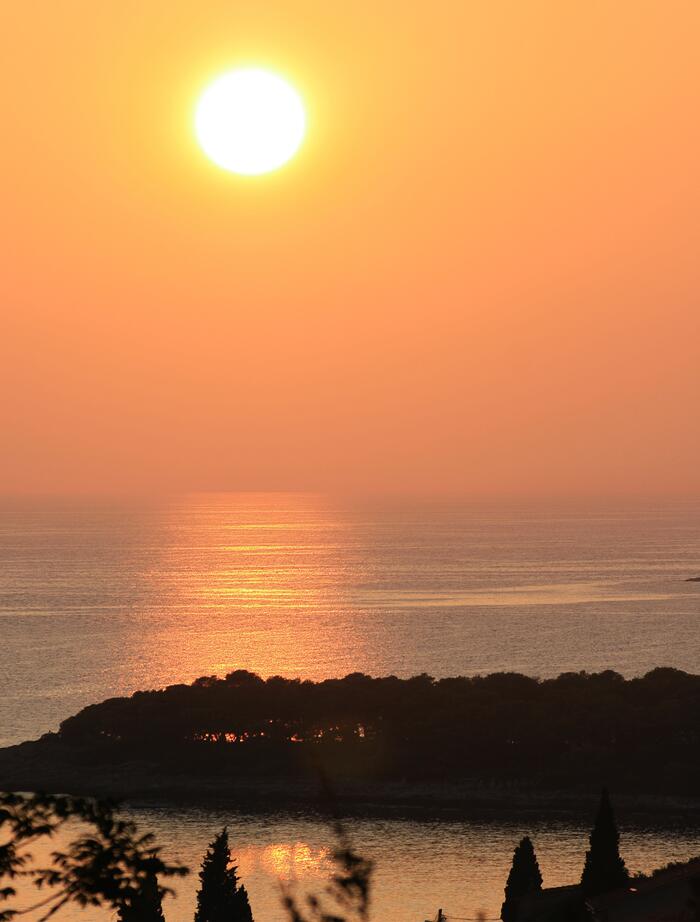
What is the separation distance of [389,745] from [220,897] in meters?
29.7

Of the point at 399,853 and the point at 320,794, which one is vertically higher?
the point at 320,794

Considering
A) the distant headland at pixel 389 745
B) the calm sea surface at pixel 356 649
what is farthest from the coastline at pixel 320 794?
the calm sea surface at pixel 356 649

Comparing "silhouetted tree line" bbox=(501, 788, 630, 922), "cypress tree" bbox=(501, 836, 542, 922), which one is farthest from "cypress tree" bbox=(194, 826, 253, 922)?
"cypress tree" bbox=(501, 836, 542, 922)

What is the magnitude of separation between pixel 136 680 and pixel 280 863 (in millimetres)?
56911

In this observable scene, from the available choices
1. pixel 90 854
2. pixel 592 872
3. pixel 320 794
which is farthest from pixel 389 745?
pixel 90 854

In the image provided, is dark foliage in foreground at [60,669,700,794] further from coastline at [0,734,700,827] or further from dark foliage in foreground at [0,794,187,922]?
dark foliage in foreground at [0,794,187,922]

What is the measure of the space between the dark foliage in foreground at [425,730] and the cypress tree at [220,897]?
25142 millimetres

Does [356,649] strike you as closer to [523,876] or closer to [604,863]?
[523,876]

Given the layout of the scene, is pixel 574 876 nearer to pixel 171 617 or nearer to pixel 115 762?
pixel 115 762

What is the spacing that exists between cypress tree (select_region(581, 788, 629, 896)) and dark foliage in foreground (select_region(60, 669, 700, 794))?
21576 mm

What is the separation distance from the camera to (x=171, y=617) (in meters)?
158

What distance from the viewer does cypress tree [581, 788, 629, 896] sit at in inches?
1674

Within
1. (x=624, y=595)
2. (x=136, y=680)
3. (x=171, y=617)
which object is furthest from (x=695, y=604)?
(x=136, y=680)

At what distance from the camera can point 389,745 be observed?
70.1m
